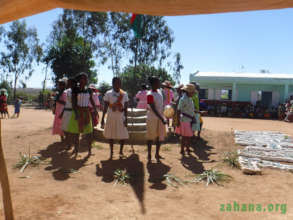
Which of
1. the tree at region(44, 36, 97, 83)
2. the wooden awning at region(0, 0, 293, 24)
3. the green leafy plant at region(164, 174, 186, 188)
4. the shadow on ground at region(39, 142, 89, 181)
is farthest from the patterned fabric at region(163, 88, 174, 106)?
the tree at region(44, 36, 97, 83)

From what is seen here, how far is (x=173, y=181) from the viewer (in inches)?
143

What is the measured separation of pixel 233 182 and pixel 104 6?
3.20 meters

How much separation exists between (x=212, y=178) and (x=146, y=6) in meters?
2.94

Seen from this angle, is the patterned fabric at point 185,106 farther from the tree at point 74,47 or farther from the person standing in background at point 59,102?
the tree at point 74,47

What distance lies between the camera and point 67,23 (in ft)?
91.8

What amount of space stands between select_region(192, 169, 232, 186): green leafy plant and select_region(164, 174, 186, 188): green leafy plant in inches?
9.3

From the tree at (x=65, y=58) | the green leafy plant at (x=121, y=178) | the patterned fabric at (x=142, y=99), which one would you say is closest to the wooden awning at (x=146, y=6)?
the green leafy plant at (x=121, y=178)

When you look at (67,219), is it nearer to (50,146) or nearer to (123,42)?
(50,146)

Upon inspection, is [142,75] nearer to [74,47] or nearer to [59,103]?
[74,47]

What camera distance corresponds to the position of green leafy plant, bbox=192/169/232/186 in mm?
3658

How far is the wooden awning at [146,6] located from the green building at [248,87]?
63.5ft

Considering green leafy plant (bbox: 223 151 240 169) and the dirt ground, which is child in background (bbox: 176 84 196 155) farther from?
green leafy plant (bbox: 223 151 240 169)

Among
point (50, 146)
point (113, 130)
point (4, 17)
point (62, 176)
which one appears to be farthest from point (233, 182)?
point (50, 146)

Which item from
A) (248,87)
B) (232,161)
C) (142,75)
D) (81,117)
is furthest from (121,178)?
(142,75)
